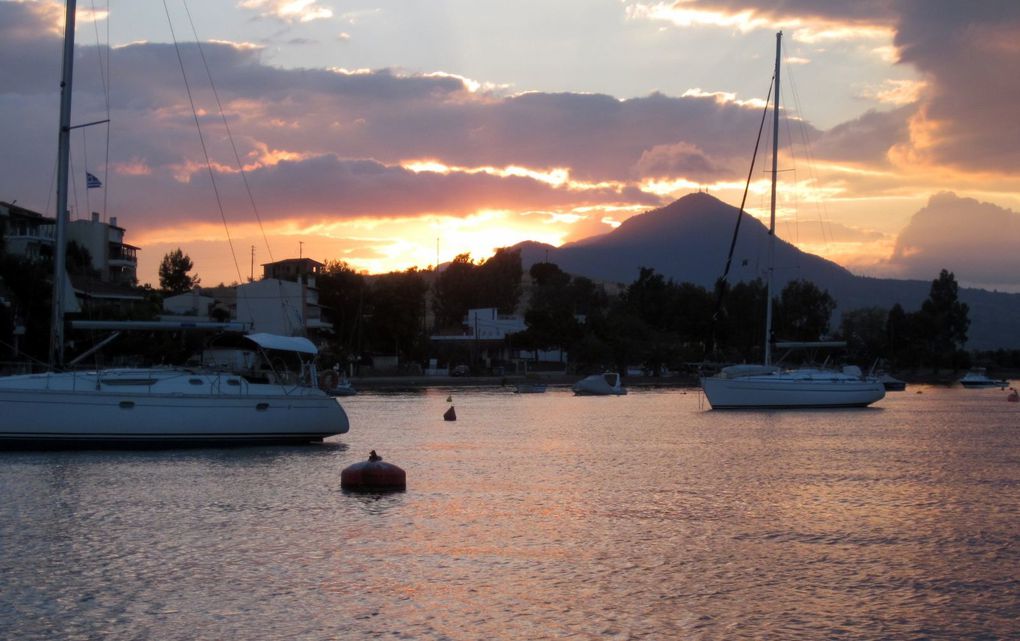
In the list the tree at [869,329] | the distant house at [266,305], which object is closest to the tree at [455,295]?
the distant house at [266,305]

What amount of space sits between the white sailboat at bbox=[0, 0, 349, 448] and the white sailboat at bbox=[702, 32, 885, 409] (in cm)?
3143

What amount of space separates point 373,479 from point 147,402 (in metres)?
9.88

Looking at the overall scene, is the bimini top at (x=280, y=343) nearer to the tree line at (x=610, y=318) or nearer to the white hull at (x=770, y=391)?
the white hull at (x=770, y=391)

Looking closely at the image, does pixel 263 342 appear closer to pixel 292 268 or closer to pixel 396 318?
pixel 396 318

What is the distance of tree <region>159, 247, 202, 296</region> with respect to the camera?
128250mm

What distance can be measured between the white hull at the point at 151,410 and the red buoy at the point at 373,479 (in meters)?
8.35

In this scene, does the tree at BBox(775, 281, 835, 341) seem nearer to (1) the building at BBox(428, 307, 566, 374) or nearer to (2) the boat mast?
(1) the building at BBox(428, 307, 566, 374)

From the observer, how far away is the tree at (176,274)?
128 metres

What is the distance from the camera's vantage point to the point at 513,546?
61.3ft

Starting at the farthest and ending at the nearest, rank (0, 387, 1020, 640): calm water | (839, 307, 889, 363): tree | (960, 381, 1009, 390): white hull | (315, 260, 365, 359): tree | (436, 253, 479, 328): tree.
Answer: (436, 253, 479, 328): tree → (839, 307, 889, 363): tree → (960, 381, 1009, 390): white hull → (315, 260, 365, 359): tree → (0, 387, 1020, 640): calm water

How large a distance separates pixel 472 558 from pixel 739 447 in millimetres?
22411

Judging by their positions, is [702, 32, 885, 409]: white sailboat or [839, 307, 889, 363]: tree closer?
[702, 32, 885, 409]: white sailboat

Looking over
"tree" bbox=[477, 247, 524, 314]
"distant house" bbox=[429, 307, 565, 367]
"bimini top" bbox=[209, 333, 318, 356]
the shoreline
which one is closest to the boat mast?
"bimini top" bbox=[209, 333, 318, 356]

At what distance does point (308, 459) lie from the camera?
32219mm
